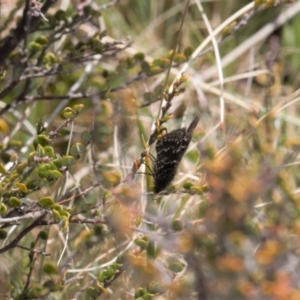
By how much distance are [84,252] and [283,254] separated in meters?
0.73

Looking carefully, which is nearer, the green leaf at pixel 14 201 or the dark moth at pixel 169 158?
the green leaf at pixel 14 201

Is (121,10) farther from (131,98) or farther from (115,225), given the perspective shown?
(115,225)

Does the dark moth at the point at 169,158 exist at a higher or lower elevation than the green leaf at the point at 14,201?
lower

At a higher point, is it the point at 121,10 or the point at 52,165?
the point at 52,165

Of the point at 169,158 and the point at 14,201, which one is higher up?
the point at 14,201

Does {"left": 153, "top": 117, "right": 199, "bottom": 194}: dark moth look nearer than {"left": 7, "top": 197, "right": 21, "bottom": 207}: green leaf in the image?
No

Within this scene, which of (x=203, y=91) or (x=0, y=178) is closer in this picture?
(x=0, y=178)

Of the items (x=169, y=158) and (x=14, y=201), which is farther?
(x=169, y=158)

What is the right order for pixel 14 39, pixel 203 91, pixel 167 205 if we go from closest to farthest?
pixel 14 39, pixel 167 205, pixel 203 91

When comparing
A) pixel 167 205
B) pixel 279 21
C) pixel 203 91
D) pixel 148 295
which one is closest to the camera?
pixel 148 295

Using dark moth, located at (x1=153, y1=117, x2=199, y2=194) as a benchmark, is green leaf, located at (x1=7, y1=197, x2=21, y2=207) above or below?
above

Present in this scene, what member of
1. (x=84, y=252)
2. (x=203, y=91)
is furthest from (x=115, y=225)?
(x=203, y=91)

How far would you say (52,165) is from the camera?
3.35 feet

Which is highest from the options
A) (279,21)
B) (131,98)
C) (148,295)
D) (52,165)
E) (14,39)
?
(14,39)
